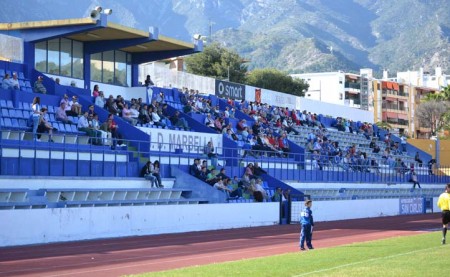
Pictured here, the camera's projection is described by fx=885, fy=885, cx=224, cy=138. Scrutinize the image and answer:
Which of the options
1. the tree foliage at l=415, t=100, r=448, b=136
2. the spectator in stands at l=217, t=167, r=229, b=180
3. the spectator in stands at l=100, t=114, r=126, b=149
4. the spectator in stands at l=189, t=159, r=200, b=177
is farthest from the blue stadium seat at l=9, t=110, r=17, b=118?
the tree foliage at l=415, t=100, r=448, b=136

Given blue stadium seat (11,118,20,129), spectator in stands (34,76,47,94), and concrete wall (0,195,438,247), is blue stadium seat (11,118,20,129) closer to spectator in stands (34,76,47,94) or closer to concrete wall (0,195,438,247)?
spectator in stands (34,76,47,94)

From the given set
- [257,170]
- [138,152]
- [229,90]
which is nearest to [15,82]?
[138,152]

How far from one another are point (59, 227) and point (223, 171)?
A: 11.6 m

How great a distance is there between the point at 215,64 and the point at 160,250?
3385 inches

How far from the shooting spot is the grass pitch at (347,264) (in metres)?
16.5

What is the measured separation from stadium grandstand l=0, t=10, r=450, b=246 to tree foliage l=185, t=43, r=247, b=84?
53.8m

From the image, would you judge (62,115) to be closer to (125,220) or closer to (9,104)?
(9,104)

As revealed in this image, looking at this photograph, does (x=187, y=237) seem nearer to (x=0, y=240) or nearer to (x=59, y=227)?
(x=59, y=227)

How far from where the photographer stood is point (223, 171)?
3531 cm

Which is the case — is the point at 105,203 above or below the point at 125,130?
below

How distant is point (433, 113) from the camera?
405ft

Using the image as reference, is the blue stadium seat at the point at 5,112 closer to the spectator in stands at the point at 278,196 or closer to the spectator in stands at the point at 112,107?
the spectator in stands at the point at 112,107

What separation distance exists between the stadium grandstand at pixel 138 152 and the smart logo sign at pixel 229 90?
121mm

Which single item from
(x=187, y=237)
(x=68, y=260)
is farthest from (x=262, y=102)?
(x=68, y=260)
